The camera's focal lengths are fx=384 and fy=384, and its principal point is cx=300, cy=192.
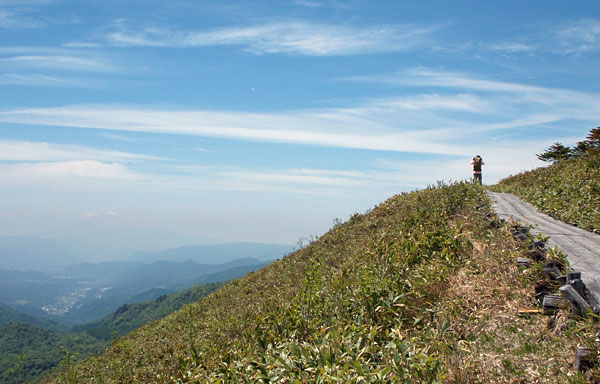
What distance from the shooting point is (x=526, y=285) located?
5.94 metres

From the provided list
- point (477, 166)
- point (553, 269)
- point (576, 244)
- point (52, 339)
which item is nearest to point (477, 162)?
point (477, 166)

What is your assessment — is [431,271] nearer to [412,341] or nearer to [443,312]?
[443,312]

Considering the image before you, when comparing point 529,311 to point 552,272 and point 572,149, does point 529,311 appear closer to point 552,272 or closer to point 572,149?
point 552,272

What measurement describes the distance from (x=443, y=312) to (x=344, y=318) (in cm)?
167

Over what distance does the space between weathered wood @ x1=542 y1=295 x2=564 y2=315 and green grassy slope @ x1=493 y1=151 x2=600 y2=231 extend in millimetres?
5864

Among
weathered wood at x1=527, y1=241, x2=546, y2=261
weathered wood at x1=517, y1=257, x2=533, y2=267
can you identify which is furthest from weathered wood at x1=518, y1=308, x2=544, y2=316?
weathered wood at x1=527, y1=241, x2=546, y2=261

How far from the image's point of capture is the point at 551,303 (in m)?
5.00

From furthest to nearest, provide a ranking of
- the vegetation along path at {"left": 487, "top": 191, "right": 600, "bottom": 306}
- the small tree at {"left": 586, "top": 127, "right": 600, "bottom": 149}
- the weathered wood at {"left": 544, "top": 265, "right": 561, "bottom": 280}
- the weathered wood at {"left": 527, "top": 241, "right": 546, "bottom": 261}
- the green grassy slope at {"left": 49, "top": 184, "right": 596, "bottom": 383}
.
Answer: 1. the small tree at {"left": 586, "top": 127, "right": 600, "bottom": 149}
2. the weathered wood at {"left": 527, "top": 241, "right": 546, "bottom": 261}
3. the weathered wood at {"left": 544, "top": 265, "right": 561, "bottom": 280}
4. the vegetation along path at {"left": 487, "top": 191, "right": 600, "bottom": 306}
5. the green grassy slope at {"left": 49, "top": 184, "right": 596, "bottom": 383}

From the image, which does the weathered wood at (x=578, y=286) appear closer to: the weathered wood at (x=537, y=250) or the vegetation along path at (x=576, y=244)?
the vegetation along path at (x=576, y=244)

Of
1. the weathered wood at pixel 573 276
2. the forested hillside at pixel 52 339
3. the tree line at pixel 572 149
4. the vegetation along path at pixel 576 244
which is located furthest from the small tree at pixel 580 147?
the forested hillside at pixel 52 339

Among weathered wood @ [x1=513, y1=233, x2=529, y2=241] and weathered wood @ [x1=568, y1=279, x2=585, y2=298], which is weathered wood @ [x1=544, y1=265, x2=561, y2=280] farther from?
weathered wood @ [x1=513, y1=233, x2=529, y2=241]

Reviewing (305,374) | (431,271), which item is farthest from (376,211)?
(305,374)

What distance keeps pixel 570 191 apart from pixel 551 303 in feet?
38.6

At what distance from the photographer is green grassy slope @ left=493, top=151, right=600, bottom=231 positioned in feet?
35.8
